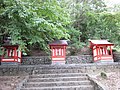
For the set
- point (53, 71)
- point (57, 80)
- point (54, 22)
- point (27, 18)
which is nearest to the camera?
point (27, 18)

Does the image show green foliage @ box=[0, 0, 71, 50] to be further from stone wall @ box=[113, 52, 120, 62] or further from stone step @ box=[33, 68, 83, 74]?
stone wall @ box=[113, 52, 120, 62]

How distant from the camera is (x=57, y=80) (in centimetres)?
693

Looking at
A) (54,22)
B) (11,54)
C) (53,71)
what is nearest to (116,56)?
(53,71)

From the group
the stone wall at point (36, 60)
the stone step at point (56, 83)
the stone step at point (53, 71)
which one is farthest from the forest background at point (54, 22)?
the stone step at point (56, 83)

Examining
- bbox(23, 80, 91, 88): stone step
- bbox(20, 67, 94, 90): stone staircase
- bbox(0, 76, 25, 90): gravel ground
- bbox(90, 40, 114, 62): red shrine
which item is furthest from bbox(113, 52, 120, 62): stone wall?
bbox(0, 76, 25, 90): gravel ground

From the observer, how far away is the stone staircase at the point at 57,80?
6.17 m

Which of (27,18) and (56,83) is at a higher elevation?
(27,18)

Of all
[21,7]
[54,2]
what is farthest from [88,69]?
[21,7]

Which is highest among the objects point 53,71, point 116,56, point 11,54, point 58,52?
point 58,52

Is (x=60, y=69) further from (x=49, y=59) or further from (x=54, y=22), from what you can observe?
(x=54, y=22)

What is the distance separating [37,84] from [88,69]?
347cm

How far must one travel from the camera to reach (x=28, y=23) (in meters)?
4.66

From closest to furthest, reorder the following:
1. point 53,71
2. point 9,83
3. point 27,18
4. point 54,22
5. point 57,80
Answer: point 27,18 → point 54,22 → point 9,83 → point 57,80 → point 53,71

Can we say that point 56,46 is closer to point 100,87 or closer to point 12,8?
point 100,87
